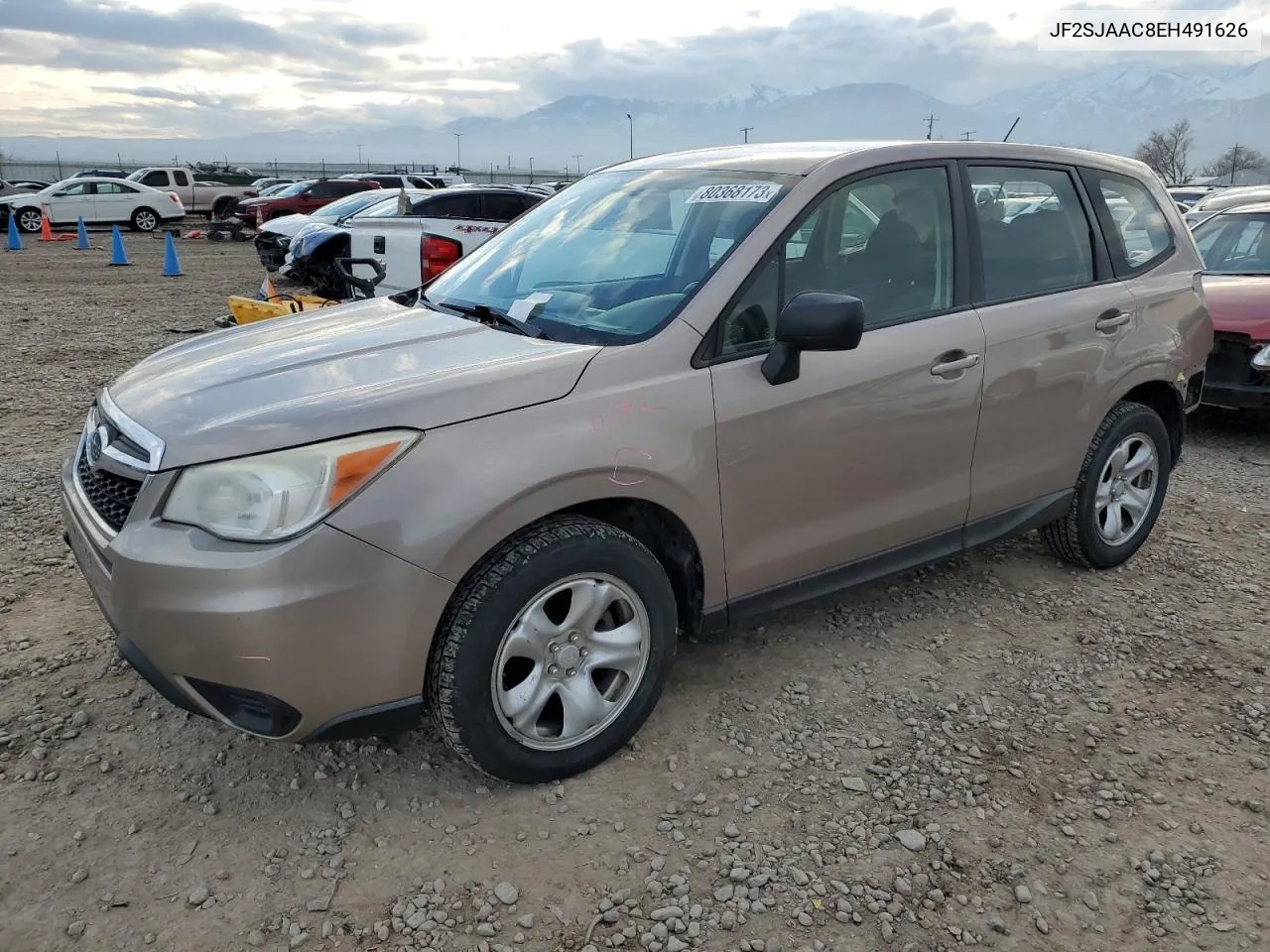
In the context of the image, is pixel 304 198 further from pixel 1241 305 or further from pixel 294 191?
pixel 1241 305

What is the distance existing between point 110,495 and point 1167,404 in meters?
4.25

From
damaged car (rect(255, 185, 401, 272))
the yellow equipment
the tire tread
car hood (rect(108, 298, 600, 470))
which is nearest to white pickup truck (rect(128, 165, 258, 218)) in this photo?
damaged car (rect(255, 185, 401, 272))

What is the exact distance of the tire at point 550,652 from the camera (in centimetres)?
249

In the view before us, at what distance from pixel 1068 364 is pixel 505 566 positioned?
2483 millimetres

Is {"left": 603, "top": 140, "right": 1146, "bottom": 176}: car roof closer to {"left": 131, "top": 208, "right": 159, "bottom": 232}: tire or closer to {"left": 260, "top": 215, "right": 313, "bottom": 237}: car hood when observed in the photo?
{"left": 260, "top": 215, "right": 313, "bottom": 237}: car hood

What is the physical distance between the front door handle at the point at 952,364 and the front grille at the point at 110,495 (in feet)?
8.22

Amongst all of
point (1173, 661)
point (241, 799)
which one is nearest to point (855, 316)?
point (1173, 661)

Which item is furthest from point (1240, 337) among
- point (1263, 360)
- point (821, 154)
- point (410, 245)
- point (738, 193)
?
point (410, 245)

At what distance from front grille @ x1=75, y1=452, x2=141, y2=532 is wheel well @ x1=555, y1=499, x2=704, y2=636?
1242 millimetres

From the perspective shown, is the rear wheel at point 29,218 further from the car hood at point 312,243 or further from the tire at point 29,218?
the car hood at point 312,243

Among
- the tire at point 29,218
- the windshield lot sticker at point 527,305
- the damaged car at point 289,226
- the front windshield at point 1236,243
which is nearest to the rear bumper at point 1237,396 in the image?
the front windshield at point 1236,243

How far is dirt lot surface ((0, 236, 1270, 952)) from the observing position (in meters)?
2.33

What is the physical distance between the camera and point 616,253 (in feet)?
10.9

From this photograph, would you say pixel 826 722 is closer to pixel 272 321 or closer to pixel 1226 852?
pixel 1226 852
